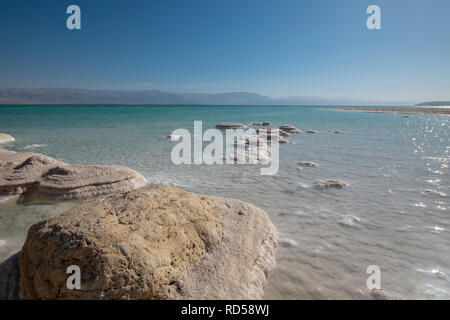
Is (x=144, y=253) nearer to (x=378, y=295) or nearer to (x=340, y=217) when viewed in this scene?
(x=378, y=295)

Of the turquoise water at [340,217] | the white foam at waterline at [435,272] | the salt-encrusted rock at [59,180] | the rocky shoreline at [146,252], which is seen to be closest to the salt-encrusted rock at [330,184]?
the turquoise water at [340,217]

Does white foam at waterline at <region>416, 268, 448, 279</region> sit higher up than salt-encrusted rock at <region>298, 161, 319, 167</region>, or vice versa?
salt-encrusted rock at <region>298, 161, 319, 167</region>

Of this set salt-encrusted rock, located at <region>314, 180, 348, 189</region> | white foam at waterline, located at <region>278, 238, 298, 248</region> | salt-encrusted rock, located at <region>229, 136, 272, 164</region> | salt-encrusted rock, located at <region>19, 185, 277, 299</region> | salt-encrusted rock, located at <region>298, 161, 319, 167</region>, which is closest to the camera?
salt-encrusted rock, located at <region>19, 185, 277, 299</region>

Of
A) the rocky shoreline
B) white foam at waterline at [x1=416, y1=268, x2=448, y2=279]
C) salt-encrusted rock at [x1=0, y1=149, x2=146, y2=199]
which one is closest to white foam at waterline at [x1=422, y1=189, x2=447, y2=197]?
white foam at waterline at [x1=416, y1=268, x2=448, y2=279]

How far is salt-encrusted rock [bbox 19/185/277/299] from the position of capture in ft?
8.04

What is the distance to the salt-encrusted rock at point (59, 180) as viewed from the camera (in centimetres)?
642

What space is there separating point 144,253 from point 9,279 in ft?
5.65

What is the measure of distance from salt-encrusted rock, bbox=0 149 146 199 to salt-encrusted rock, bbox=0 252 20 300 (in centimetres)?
361

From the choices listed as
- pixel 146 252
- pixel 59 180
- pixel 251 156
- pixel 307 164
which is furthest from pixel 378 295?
pixel 251 156

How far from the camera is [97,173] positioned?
708 cm

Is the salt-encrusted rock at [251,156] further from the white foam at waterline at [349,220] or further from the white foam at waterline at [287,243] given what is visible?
the white foam at waterline at [287,243]

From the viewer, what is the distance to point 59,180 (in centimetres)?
661

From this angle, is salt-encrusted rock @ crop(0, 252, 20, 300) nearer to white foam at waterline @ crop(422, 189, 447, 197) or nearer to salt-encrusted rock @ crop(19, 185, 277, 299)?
salt-encrusted rock @ crop(19, 185, 277, 299)
